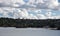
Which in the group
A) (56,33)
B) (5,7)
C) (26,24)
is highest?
(5,7)

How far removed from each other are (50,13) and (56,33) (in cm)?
42

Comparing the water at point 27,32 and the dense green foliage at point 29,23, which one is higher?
the dense green foliage at point 29,23

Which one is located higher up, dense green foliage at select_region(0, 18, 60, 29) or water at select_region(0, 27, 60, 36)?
dense green foliage at select_region(0, 18, 60, 29)

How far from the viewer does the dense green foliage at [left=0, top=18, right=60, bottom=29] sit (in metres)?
2.52

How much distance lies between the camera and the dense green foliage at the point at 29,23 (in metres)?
2.52

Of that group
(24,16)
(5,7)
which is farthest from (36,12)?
(5,7)

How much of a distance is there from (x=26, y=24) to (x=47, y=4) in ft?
1.88

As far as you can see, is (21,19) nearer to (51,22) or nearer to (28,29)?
(28,29)

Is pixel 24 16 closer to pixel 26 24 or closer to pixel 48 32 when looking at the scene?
pixel 26 24

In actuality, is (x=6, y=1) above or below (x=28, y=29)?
above

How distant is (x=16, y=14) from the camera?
8.41ft

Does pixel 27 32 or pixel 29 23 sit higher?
pixel 29 23

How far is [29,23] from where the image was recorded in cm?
255

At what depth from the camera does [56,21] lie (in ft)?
8.27
